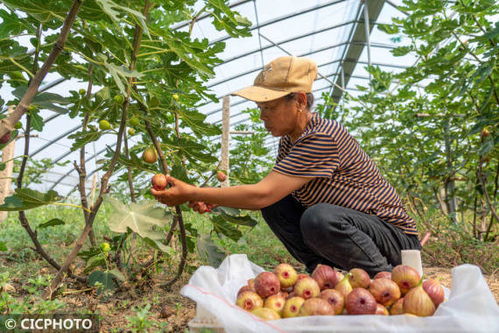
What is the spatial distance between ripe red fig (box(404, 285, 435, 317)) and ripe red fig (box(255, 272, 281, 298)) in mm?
426

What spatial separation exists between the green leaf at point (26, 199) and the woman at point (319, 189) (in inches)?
15.4

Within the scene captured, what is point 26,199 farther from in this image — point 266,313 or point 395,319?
point 395,319

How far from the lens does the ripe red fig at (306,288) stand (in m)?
1.43

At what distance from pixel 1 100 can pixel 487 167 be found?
12.3 feet

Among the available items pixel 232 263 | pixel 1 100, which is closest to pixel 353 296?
pixel 232 263

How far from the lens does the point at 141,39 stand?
1696mm

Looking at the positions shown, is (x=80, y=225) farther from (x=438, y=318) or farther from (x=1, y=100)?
(x=438, y=318)

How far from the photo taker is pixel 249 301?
4.65 ft

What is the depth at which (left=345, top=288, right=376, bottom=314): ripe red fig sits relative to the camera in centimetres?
129

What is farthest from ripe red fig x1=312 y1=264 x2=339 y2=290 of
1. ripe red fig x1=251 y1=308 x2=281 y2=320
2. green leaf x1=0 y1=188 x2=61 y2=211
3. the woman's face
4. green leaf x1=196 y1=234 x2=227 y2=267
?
green leaf x1=0 y1=188 x2=61 y2=211

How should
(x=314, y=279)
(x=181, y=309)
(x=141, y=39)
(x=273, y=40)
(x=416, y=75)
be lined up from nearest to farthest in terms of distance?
(x=314, y=279) → (x=141, y=39) → (x=181, y=309) → (x=416, y=75) → (x=273, y=40)

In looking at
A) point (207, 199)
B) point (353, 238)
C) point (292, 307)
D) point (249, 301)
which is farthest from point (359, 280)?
point (207, 199)

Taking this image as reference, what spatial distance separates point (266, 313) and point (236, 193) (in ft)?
2.06

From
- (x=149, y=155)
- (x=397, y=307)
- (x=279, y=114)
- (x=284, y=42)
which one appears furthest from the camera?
(x=284, y=42)
